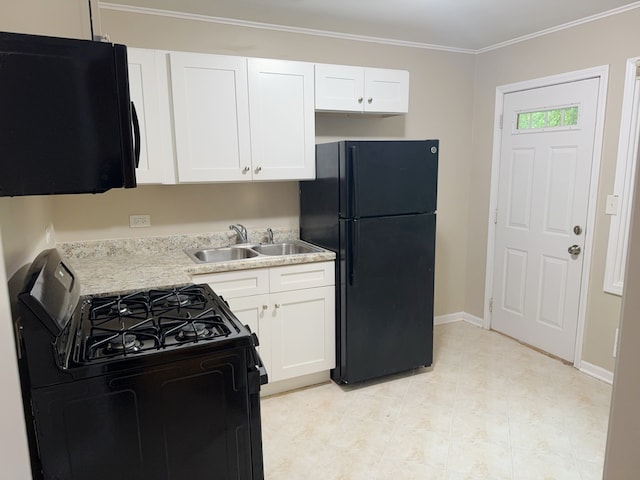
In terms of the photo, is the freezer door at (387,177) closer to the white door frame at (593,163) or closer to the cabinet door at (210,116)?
the cabinet door at (210,116)

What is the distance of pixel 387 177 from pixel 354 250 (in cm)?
50

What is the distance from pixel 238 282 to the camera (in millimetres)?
2650

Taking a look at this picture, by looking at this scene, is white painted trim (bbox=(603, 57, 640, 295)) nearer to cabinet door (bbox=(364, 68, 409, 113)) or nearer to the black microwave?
cabinet door (bbox=(364, 68, 409, 113))

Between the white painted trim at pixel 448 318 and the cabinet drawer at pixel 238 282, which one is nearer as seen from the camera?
the cabinet drawer at pixel 238 282

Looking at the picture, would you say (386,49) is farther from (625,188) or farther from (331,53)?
(625,188)

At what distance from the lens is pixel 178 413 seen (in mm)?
1310

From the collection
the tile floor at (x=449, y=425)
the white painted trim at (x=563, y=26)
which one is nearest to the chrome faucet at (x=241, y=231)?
the tile floor at (x=449, y=425)

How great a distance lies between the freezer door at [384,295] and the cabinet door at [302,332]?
0.27 ft

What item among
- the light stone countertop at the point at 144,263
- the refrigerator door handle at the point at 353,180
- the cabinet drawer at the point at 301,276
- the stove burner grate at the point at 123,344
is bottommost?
the cabinet drawer at the point at 301,276

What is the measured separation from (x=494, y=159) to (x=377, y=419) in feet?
7.74

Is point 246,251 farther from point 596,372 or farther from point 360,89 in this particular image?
point 596,372

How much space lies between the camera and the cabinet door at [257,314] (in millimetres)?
2670

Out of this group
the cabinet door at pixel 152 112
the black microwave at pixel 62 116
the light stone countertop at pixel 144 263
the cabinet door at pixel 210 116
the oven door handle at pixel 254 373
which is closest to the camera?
the black microwave at pixel 62 116

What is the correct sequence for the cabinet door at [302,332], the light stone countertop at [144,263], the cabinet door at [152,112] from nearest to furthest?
1. the light stone countertop at [144,263]
2. the cabinet door at [152,112]
3. the cabinet door at [302,332]
